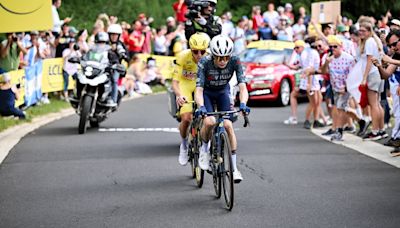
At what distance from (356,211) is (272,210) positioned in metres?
0.81

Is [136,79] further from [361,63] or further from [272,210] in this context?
[272,210]

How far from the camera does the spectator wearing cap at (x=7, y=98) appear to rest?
61.4 feet

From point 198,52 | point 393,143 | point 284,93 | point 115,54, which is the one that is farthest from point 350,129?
point 198,52

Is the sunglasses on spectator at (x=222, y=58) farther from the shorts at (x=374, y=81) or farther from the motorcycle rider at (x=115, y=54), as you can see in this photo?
the motorcycle rider at (x=115, y=54)

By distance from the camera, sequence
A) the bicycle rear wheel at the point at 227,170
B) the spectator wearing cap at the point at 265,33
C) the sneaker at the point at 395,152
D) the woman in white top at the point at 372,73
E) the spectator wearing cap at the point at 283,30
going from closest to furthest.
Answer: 1. the bicycle rear wheel at the point at 227,170
2. the sneaker at the point at 395,152
3. the woman in white top at the point at 372,73
4. the spectator wearing cap at the point at 283,30
5. the spectator wearing cap at the point at 265,33

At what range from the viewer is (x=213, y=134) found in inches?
400

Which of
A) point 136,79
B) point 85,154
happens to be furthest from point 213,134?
point 136,79

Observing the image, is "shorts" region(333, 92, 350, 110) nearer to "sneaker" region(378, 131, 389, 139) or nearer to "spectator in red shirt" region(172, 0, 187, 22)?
"sneaker" region(378, 131, 389, 139)

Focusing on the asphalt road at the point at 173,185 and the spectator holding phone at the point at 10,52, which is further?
the spectator holding phone at the point at 10,52

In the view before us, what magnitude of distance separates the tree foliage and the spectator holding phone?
11.2m

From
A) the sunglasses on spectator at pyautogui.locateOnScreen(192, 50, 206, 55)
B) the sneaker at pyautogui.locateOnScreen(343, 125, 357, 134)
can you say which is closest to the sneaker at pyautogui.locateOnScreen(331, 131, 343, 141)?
the sneaker at pyautogui.locateOnScreen(343, 125, 357, 134)

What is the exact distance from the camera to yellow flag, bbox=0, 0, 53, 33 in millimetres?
13602

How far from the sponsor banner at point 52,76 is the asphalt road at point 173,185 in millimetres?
5995

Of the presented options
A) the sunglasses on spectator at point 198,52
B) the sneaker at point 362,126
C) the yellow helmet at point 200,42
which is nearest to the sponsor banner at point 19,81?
the sneaker at point 362,126
